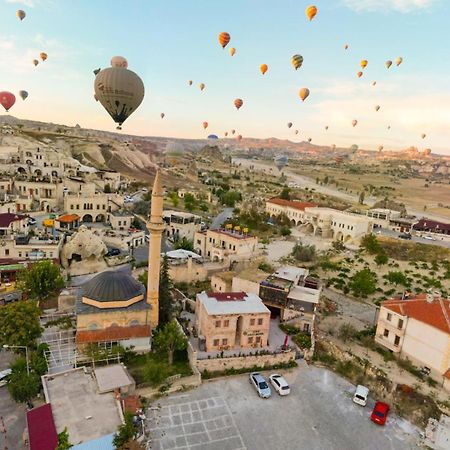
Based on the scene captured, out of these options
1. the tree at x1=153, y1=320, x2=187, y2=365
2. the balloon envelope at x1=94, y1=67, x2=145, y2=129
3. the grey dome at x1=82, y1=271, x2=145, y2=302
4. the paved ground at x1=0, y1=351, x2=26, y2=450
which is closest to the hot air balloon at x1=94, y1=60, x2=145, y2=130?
the balloon envelope at x1=94, y1=67, x2=145, y2=129

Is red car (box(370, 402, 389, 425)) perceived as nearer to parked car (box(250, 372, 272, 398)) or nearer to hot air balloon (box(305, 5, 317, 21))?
parked car (box(250, 372, 272, 398))

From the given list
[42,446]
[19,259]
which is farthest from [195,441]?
[19,259]

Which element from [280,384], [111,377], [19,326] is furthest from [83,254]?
[280,384]

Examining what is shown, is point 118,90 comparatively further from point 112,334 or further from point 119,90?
point 112,334

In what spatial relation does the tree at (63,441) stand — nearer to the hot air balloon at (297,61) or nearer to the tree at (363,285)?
the tree at (363,285)

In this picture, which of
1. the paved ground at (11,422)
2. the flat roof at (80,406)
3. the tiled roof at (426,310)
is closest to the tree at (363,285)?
the tiled roof at (426,310)
